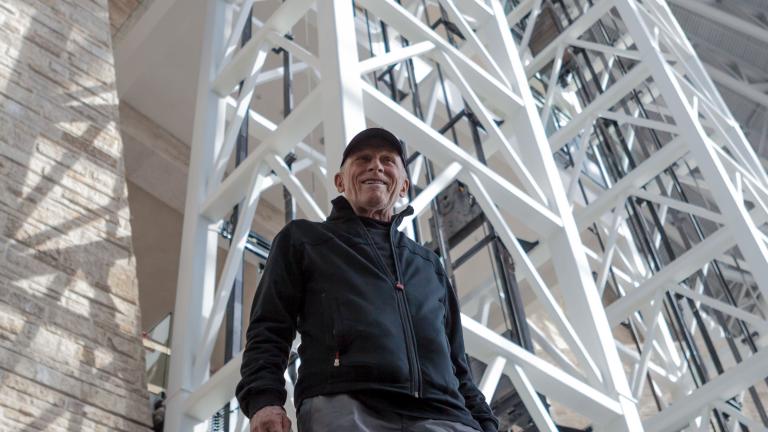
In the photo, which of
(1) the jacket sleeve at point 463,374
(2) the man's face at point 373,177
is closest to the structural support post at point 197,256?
(1) the jacket sleeve at point 463,374

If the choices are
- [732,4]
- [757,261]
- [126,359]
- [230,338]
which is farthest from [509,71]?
[732,4]

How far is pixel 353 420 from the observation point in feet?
9.48

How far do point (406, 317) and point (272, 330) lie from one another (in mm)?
448

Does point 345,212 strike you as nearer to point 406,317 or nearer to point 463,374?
point 406,317

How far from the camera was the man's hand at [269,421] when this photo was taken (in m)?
2.88

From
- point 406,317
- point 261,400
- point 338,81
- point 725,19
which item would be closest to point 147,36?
point 338,81

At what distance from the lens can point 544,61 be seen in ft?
39.8

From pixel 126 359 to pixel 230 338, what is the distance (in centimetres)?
95

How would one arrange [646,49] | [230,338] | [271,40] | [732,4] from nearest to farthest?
[230,338]
[271,40]
[646,49]
[732,4]

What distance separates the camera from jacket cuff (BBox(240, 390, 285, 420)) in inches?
116

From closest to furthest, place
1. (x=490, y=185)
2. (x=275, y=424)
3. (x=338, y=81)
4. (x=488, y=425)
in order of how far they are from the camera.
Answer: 1. (x=275, y=424)
2. (x=488, y=425)
3. (x=338, y=81)
4. (x=490, y=185)

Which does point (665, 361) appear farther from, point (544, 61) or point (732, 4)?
point (732, 4)

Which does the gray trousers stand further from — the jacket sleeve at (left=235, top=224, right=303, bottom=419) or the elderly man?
the jacket sleeve at (left=235, top=224, right=303, bottom=419)

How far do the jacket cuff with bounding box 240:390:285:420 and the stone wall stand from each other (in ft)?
9.42
